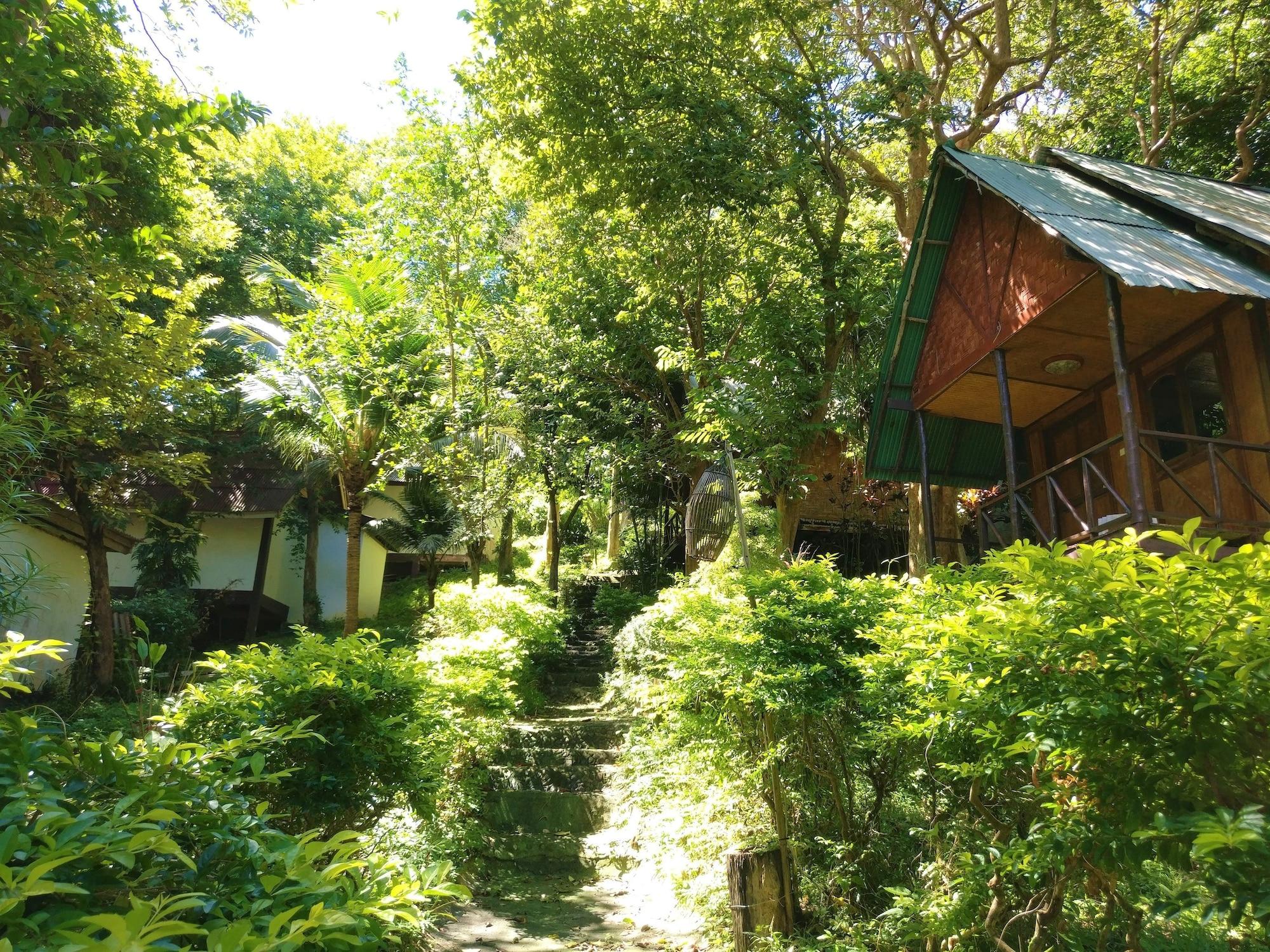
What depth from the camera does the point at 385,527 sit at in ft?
75.5

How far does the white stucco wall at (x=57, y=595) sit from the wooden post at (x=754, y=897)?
11.1 m

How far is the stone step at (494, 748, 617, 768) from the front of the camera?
966 cm

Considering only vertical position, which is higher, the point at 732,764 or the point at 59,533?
the point at 59,533

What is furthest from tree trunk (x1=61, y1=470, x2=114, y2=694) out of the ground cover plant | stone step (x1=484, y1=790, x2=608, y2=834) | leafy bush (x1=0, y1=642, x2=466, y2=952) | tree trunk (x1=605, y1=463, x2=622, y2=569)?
leafy bush (x1=0, y1=642, x2=466, y2=952)

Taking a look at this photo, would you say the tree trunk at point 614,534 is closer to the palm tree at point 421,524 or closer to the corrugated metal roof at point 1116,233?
the palm tree at point 421,524

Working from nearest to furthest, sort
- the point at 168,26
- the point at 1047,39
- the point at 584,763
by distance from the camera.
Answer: the point at 168,26 → the point at 584,763 → the point at 1047,39

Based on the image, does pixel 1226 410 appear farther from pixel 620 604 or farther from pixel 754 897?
pixel 620 604

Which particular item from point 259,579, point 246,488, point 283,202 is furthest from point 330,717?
point 283,202

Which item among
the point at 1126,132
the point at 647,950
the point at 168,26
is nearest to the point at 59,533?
the point at 168,26

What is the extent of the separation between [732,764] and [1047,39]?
42.1ft

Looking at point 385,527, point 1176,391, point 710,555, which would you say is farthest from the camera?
point 385,527

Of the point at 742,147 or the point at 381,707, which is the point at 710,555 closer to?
the point at 742,147

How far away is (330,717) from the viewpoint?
483 cm

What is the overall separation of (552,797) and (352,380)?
7.03 metres
